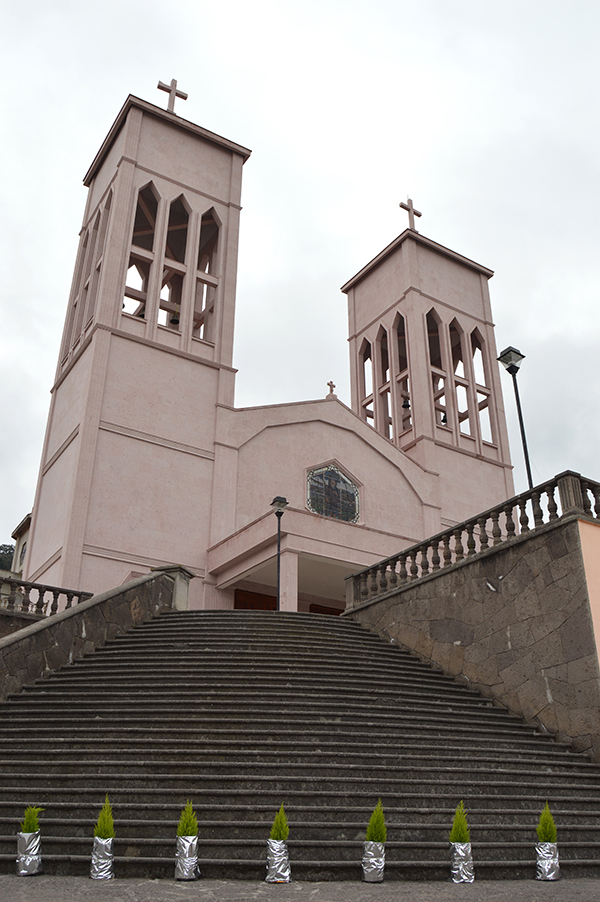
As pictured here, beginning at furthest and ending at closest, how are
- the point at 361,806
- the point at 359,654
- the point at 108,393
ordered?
the point at 108,393 < the point at 359,654 < the point at 361,806

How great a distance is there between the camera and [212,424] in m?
23.6

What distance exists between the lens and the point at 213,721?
8.26 m

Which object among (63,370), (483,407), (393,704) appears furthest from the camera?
(483,407)

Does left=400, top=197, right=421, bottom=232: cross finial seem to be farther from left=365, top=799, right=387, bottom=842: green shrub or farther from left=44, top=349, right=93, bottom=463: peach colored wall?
left=365, top=799, right=387, bottom=842: green shrub

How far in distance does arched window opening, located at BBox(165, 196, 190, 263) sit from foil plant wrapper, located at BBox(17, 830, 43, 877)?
23.4 meters

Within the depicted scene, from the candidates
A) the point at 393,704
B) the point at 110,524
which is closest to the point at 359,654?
the point at 393,704

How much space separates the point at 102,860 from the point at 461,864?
8.81 ft

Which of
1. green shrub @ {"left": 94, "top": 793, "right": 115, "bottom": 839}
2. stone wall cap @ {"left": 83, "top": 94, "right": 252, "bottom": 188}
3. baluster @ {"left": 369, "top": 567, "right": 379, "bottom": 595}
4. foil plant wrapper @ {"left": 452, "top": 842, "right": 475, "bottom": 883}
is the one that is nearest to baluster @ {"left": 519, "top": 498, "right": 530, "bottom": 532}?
baluster @ {"left": 369, "top": 567, "right": 379, "bottom": 595}

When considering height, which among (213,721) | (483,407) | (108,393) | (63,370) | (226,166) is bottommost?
(213,721)

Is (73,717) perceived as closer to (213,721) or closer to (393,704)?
(213,721)

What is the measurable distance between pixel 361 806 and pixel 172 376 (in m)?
18.1

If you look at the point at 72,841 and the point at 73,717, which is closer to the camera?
the point at 72,841

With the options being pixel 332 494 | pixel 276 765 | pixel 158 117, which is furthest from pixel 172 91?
pixel 276 765

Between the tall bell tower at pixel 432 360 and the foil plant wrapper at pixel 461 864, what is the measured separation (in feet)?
70.6
